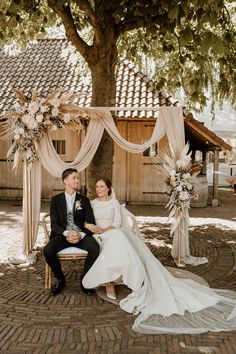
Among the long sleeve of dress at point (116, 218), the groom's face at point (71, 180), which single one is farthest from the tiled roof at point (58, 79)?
the groom's face at point (71, 180)

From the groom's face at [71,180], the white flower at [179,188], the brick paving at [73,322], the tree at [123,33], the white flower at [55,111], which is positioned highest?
the tree at [123,33]

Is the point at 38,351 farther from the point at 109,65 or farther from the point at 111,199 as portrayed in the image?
the point at 109,65

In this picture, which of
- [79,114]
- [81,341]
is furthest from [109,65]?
[81,341]

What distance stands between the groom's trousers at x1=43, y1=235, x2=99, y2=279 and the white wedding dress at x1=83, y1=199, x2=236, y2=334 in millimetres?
129

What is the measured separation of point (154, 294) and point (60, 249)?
156 cm

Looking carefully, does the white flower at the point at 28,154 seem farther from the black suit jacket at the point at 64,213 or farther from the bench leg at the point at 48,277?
the bench leg at the point at 48,277

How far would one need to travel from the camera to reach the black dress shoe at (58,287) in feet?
20.7

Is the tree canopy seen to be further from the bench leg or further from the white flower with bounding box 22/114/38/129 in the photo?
the bench leg

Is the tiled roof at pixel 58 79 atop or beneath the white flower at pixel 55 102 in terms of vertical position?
atop

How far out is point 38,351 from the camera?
177 inches

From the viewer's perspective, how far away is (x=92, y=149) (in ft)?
26.4

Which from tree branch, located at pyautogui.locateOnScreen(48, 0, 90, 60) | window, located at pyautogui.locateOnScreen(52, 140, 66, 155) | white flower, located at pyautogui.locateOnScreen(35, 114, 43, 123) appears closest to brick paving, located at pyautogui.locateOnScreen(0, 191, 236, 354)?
white flower, located at pyautogui.locateOnScreen(35, 114, 43, 123)

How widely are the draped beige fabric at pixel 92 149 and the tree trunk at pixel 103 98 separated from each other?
59cm

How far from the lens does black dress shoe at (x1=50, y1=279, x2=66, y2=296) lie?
6.30m
